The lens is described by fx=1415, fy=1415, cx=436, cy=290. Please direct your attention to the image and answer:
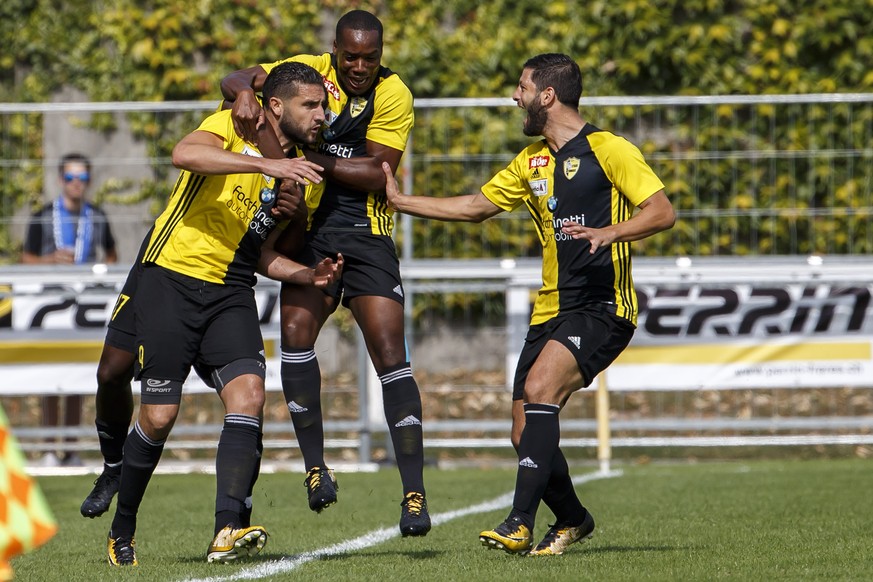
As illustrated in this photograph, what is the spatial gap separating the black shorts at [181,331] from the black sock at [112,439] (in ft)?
3.01

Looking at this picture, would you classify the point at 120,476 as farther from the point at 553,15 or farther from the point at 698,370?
the point at 553,15

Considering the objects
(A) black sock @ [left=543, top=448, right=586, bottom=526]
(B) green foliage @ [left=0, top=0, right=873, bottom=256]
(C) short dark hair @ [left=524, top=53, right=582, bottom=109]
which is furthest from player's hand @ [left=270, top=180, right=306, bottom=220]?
(B) green foliage @ [left=0, top=0, right=873, bottom=256]

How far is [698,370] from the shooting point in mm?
11219

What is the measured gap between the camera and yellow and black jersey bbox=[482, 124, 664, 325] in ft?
20.8

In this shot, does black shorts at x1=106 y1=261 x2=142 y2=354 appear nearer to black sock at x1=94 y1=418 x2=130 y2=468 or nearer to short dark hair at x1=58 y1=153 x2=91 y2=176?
black sock at x1=94 y1=418 x2=130 y2=468

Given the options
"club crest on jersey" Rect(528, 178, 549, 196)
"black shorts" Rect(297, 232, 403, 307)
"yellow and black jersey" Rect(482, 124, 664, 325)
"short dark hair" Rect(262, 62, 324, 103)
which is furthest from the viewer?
"black shorts" Rect(297, 232, 403, 307)

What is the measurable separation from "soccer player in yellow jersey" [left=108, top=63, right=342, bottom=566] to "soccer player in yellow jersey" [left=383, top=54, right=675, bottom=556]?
990mm

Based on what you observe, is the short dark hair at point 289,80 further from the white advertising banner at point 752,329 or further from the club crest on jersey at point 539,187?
the white advertising banner at point 752,329

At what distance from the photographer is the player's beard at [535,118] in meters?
6.48

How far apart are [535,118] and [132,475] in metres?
2.43

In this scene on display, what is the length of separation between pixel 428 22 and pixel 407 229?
3494 mm

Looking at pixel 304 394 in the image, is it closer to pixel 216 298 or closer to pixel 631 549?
pixel 216 298

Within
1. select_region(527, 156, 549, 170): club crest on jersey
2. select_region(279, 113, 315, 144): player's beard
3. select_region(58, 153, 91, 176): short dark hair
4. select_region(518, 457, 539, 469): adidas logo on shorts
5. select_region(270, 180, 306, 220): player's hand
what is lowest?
select_region(518, 457, 539, 469): adidas logo on shorts

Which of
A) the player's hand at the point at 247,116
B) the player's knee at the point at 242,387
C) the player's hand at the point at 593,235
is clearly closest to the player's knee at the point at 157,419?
the player's knee at the point at 242,387
